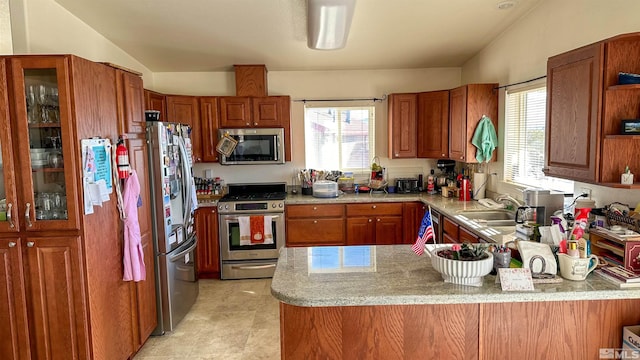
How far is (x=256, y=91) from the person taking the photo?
4.66m

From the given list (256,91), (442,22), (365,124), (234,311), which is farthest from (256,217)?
(442,22)

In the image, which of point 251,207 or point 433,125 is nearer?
point 251,207

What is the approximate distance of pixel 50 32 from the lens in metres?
2.81

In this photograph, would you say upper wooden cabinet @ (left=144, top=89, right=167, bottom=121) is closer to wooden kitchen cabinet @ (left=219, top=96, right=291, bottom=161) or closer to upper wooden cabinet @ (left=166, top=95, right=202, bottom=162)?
upper wooden cabinet @ (left=166, top=95, right=202, bottom=162)

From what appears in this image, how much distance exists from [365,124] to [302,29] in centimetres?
195

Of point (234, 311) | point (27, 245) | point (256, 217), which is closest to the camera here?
point (27, 245)

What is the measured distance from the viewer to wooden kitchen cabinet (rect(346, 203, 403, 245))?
4586 mm

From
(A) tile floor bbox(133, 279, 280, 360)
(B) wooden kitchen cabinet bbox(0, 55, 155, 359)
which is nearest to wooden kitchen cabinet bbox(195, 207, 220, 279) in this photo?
(A) tile floor bbox(133, 279, 280, 360)

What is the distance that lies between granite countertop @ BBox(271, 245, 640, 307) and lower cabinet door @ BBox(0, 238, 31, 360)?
1589 millimetres

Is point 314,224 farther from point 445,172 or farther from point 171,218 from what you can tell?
point 445,172

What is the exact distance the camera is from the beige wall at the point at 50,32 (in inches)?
101

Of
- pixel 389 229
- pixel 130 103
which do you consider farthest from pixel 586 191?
pixel 130 103

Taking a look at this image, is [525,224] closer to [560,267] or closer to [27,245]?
[560,267]

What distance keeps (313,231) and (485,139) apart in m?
2.12
